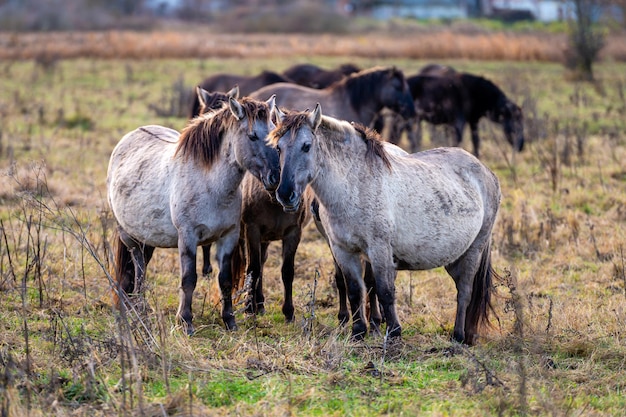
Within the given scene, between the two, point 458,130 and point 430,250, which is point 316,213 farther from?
point 458,130

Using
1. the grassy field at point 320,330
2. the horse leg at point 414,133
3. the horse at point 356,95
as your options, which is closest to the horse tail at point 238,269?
the grassy field at point 320,330

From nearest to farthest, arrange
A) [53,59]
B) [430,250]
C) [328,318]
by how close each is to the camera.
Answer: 1. [430,250]
2. [328,318]
3. [53,59]

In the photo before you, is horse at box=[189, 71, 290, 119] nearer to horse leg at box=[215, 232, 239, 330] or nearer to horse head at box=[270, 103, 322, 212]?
horse leg at box=[215, 232, 239, 330]

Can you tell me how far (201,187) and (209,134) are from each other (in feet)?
1.40

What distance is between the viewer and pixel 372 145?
571 cm

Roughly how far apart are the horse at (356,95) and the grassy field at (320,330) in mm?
1947

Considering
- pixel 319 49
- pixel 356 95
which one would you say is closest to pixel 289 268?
pixel 356 95

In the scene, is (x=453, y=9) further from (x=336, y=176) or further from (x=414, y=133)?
(x=336, y=176)

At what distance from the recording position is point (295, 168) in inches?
207

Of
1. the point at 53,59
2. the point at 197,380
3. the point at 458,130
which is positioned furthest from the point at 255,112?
the point at 53,59

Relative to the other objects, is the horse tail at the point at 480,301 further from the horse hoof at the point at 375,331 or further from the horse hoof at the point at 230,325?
the horse hoof at the point at 230,325

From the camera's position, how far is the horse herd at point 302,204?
548 cm

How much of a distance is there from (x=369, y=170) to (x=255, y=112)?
36.6 inches

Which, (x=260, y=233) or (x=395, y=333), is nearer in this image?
(x=395, y=333)
